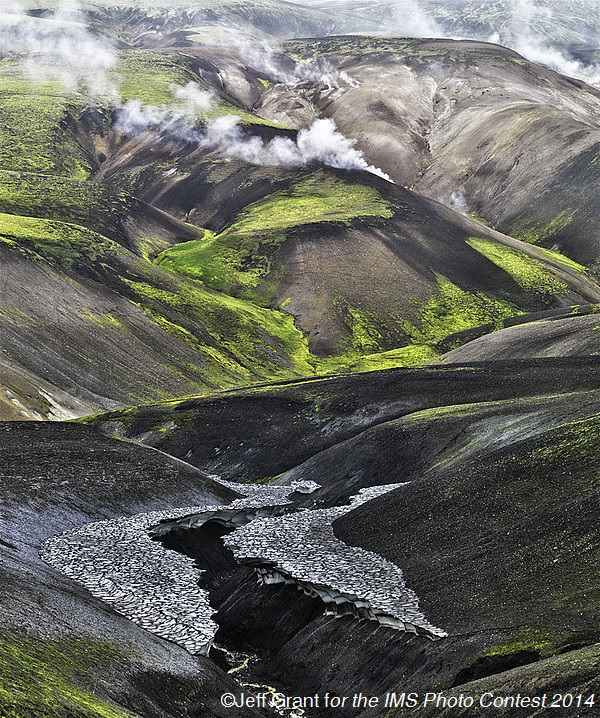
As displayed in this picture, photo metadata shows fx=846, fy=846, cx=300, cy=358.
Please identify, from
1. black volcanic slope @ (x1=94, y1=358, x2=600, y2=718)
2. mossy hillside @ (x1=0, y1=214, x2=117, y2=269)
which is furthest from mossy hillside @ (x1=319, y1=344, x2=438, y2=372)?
black volcanic slope @ (x1=94, y1=358, x2=600, y2=718)

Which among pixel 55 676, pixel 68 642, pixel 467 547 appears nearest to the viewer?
pixel 55 676

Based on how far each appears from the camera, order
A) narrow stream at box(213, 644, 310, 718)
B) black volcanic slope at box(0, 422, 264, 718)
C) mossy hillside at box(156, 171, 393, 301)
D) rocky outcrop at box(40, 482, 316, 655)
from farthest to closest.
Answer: mossy hillside at box(156, 171, 393, 301) < rocky outcrop at box(40, 482, 316, 655) < narrow stream at box(213, 644, 310, 718) < black volcanic slope at box(0, 422, 264, 718)

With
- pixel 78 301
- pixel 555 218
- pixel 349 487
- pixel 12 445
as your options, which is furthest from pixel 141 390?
pixel 555 218

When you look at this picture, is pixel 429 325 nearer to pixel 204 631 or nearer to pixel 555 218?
pixel 555 218

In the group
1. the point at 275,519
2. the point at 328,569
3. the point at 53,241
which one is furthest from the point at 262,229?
the point at 328,569

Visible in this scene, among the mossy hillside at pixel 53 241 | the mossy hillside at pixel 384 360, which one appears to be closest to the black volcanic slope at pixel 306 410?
the mossy hillside at pixel 384 360

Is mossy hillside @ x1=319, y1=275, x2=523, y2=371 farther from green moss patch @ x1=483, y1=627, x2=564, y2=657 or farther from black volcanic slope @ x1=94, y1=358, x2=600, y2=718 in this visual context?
green moss patch @ x1=483, y1=627, x2=564, y2=657

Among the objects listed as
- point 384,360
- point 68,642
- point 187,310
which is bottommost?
point 187,310

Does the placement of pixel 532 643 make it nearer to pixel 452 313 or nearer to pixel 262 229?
pixel 452 313
